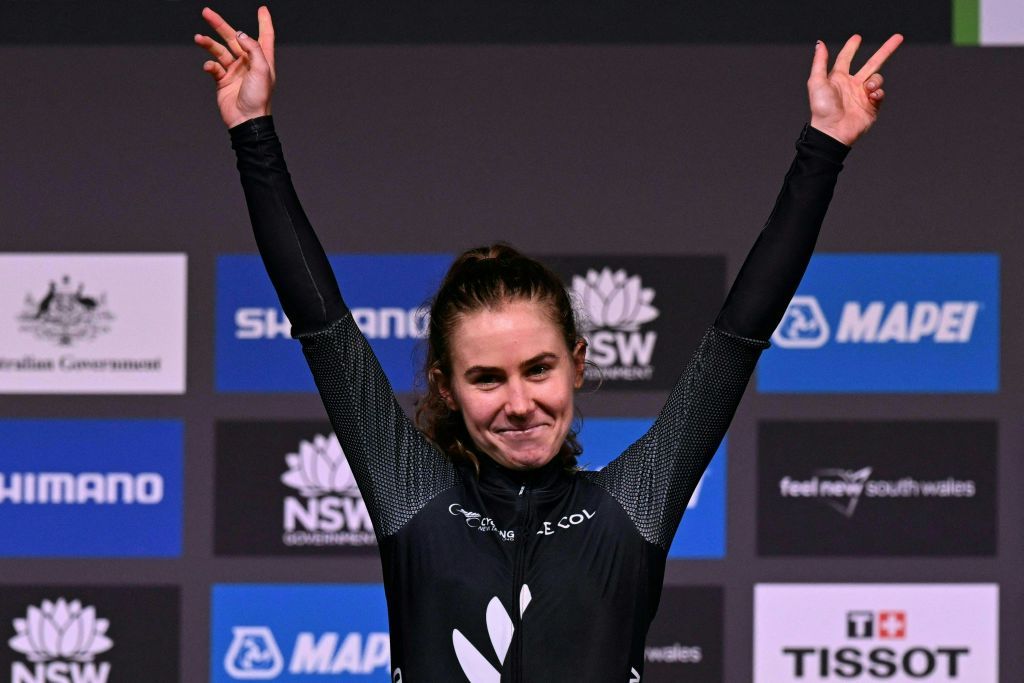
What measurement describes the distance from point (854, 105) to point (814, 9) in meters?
1.60

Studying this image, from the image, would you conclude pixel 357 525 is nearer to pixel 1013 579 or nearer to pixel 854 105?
pixel 1013 579

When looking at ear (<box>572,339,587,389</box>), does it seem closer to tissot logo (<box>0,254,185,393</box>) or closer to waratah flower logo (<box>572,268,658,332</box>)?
waratah flower logo (<box>572,268,658,332</box>)

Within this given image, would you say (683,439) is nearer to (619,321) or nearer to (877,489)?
(619,321)

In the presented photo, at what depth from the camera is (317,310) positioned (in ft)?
3.91

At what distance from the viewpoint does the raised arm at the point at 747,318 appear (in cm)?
119

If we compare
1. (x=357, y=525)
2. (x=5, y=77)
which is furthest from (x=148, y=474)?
(x=5, y=77)

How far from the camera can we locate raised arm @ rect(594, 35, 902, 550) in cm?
119

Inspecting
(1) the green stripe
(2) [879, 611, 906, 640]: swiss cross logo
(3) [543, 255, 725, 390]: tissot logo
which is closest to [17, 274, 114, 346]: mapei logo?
(3) [543, 255, 725, 390]: tissot logo

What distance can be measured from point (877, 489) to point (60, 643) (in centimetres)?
188

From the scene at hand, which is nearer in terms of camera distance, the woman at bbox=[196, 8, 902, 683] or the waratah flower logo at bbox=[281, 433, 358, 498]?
the woman at bbox=[196, 8, 902, 683]

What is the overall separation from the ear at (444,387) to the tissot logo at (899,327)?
156 centimetres

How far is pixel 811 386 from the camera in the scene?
8.94 feet

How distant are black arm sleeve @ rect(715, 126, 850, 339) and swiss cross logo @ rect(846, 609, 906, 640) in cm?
173

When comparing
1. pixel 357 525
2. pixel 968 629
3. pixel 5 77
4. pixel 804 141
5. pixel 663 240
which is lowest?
pixel 968 629
